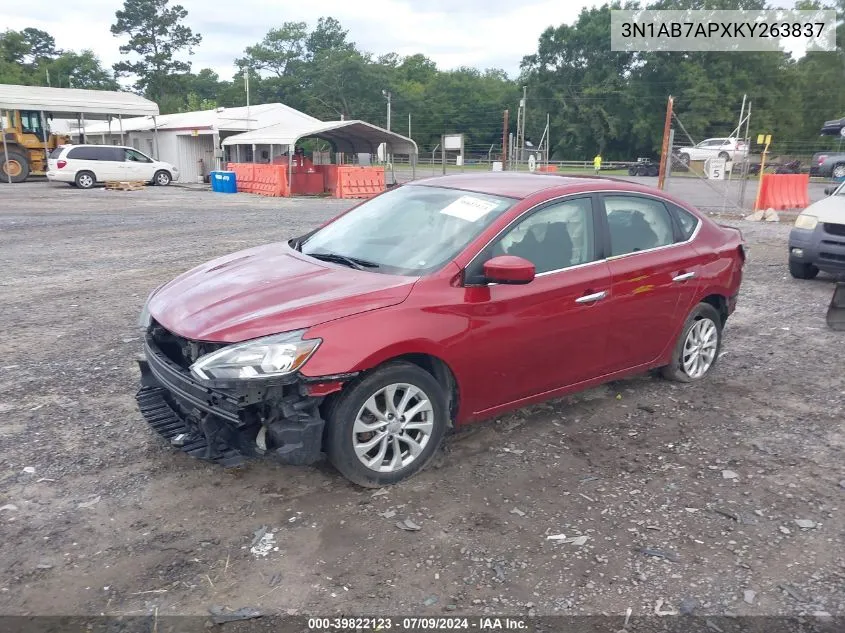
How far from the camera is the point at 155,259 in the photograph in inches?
421

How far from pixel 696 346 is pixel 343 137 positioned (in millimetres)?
24341

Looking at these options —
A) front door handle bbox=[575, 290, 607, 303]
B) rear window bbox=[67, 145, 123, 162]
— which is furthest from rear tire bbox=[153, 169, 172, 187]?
front door handle bbox=[575, 290, 607, 303]

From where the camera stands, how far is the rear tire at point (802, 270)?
933cm

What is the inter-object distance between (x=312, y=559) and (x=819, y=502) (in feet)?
8.97

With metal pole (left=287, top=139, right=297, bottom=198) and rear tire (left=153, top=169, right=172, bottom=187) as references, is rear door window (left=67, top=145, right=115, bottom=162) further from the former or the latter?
metal pole (left=287, top=139, right=297, bottom=198)

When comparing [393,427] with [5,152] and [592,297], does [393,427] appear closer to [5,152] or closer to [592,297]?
[592,297]

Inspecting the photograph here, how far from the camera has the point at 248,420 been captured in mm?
3332

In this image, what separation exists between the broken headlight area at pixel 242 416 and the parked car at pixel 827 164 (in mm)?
34793

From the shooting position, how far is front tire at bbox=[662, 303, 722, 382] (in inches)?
205

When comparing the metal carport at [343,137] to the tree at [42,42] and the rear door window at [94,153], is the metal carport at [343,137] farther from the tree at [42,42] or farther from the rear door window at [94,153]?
the tree at [42,42]

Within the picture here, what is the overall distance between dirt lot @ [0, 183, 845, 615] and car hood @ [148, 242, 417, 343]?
2.96ft

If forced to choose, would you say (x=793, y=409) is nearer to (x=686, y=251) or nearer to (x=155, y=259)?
(x=686, y=251)

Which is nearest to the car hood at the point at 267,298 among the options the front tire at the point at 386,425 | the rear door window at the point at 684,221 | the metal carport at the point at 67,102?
the front tire at the point at 386,425

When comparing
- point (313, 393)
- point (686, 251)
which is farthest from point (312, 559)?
point (686, 251)
